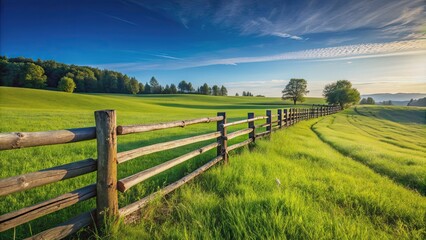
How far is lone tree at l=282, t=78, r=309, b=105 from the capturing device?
254 feet

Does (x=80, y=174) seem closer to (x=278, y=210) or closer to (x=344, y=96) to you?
(x=278, y=210)

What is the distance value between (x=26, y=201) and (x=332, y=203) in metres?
5.18

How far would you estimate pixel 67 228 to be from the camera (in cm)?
236

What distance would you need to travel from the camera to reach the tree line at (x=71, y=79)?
6806cm

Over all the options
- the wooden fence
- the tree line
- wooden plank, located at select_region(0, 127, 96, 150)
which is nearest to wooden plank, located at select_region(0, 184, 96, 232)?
the wooden fence

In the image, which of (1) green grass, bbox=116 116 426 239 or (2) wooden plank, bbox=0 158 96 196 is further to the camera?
(1) green grass, bbox=116 116 426 239

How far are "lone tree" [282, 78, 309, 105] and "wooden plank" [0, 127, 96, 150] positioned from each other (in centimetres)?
8213

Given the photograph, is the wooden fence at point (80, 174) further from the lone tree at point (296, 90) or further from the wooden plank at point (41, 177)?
the lone tree at point (296, 90)

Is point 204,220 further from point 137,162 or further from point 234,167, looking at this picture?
point 137,162

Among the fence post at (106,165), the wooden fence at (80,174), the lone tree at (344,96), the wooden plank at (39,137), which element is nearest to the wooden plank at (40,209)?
the wooden fence at (80,174)

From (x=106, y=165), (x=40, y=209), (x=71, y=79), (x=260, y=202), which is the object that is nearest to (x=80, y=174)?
(x=106, y=165)

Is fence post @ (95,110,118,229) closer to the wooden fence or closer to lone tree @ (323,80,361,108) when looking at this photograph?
the wooden fence

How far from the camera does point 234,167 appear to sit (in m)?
4.97

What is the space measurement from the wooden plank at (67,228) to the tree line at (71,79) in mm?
80512
